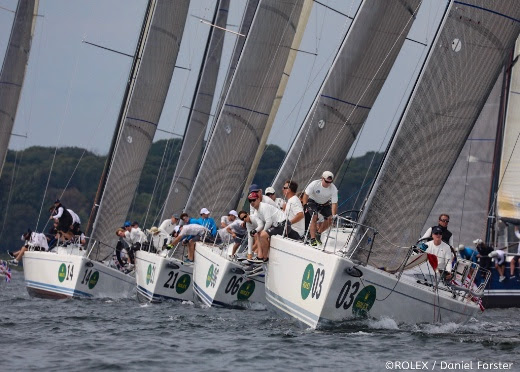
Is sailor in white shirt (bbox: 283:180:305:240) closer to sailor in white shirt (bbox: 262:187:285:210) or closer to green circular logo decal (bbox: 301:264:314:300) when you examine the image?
sailor in white shirt (bbox: 262:187:285:210)

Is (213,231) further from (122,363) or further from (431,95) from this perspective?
(122,363)

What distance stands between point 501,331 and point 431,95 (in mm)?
3208

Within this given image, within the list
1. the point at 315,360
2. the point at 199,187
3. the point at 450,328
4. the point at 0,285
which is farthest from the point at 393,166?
the point at 0,285

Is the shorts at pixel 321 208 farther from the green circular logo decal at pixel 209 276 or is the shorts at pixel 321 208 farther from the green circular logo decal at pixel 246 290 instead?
the green circular logo decal at pixel 209 276

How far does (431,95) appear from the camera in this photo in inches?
574

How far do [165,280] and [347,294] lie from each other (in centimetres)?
711

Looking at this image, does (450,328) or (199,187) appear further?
(199,187)

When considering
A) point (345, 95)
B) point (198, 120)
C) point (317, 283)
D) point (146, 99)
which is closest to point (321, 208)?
point (317, 283)

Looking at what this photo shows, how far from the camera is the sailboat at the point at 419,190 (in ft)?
44.9

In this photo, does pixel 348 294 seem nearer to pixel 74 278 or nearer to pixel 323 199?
pixel 323 199

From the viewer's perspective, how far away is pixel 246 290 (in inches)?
699

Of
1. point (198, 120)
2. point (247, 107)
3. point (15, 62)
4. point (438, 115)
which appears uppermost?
point (438, 115)

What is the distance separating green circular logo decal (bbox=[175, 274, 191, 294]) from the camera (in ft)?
66.3

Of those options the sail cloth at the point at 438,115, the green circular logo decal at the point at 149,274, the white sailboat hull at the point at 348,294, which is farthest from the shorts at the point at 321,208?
the green circular logo decal at the point at 149,274
